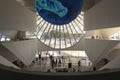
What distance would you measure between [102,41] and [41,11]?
872 cm

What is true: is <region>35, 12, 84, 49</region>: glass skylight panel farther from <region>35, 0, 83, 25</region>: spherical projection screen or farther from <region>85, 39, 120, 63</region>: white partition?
<region>35, 0, 83, 25</region>: spherical projection screen

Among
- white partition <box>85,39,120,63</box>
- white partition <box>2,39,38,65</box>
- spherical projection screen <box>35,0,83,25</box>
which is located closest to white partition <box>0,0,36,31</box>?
white partition <box>2,39,38,65</box>

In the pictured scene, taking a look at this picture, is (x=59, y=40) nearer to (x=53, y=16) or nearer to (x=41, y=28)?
(x=41, y=28)

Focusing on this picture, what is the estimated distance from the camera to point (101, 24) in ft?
58.6

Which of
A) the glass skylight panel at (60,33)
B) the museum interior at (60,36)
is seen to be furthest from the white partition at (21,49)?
the glass skylight panel at (60,33)

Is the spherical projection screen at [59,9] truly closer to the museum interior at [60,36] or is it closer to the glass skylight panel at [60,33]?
the museum interior at [60,36]

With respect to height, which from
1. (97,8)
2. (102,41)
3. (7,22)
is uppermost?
(97,8)

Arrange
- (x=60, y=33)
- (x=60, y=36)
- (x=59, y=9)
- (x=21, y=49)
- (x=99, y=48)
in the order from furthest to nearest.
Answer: (x=60, y=36) → (x=60, y=33) → (x=21, y=49) → (x=99, y=48) → (x=59, y=9)

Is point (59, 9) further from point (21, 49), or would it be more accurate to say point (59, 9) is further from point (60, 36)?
point (60, 36)

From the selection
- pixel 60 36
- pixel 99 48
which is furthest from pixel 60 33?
Result: pixel 99 48

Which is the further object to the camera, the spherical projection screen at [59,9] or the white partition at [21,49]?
the white partition at [21,49]

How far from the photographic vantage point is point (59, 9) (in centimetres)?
→ 1229

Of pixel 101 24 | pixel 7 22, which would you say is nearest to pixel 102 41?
pixel 101 24

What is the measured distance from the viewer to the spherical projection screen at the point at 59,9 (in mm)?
12111
